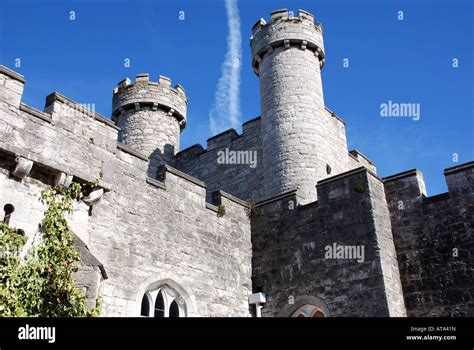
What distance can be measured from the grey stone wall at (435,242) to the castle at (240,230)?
0.02 m

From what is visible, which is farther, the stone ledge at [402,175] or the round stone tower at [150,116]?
the round stone tower at [150,116]

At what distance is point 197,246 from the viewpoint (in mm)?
10586

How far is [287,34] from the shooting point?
15578 millimetres

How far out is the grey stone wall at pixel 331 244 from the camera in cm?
975

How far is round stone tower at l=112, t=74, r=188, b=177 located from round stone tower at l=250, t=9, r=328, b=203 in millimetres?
3919

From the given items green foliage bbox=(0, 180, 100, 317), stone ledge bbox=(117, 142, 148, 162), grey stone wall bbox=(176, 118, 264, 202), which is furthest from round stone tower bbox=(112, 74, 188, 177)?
green foliage bbox=(0, 180, 100, 317)

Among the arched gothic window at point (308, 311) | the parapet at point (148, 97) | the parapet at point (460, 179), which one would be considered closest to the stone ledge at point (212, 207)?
the arched gothic window at point (308, 311)

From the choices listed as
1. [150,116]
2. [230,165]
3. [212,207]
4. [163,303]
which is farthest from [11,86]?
[150,116]

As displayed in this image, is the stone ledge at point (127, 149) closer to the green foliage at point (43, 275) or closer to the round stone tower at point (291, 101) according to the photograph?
the green foliage at point (43, 275)

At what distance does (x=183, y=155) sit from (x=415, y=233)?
1021 cm

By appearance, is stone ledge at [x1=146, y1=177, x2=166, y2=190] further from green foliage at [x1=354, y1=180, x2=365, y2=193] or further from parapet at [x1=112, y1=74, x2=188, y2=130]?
parapet at [x1=112, y1=74, x2=188, y2=130]
